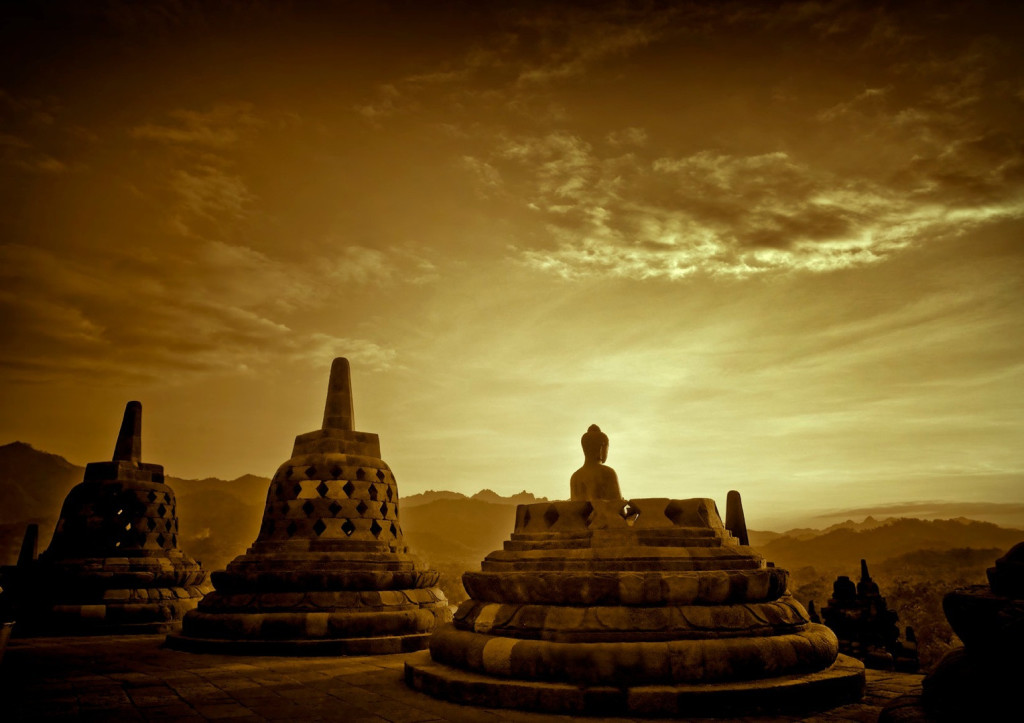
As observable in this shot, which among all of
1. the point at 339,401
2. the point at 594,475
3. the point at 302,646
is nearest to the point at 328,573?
the point at 302,646

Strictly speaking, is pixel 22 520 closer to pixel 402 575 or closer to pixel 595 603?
pixel 402 575

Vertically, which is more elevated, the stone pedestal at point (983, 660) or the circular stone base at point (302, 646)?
the stone pedestal at point (983, 660)

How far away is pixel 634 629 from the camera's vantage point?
18.3 feet

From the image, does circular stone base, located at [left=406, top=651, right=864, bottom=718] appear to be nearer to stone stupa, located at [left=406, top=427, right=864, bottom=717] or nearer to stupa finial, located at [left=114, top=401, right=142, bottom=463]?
stone stupa, located at [left=406, top=427, right=864, bottom=717]

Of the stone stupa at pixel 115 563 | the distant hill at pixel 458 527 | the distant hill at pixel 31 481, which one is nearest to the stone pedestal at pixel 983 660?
the stone stupa at pixel 115 563

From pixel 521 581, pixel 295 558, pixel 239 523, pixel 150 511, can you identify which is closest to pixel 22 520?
pixel 239 523

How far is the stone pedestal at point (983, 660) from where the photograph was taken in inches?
130

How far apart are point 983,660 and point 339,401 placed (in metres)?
10.8

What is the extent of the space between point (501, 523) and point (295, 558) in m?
49.9

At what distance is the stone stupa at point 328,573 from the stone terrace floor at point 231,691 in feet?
2.10

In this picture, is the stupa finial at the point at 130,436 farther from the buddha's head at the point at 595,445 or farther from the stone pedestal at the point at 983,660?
the stone pedestal at the point at 983,660

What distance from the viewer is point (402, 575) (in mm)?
10719

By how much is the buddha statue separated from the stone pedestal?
3.94m

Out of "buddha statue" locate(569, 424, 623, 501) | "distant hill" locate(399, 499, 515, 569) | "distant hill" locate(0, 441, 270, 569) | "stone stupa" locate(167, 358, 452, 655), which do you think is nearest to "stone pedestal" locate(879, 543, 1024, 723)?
"buddha statue" locate(569, 424, 623, 501)
